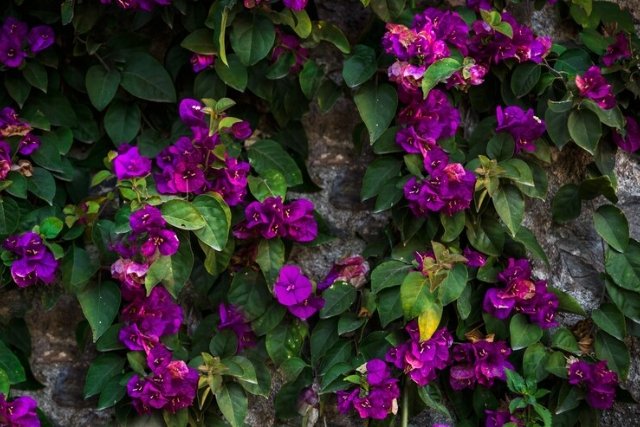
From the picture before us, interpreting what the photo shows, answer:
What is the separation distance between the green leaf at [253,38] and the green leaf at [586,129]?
591 millimetres

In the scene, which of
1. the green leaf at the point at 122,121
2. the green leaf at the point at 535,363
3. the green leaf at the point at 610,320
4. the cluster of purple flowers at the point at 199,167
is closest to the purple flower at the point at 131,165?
the cluster of purple flowers at the point at 199,167

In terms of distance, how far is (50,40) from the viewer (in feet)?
5.99

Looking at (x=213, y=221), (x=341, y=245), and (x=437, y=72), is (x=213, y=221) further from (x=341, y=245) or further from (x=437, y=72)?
(x=437, y=72)

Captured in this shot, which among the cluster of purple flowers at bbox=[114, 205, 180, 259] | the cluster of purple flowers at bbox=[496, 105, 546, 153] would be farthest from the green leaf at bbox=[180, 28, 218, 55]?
the cluster of purple flowers at bbox=[496, 105, 546, 153]

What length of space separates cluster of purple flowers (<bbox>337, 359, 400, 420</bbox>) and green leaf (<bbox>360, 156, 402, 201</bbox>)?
33 centimetres

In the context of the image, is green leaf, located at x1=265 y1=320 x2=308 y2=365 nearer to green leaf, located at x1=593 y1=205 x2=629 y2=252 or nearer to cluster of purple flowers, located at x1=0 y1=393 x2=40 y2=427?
cluster of purple flowers, located at x1=0 y1=393 x2=40 y2=427

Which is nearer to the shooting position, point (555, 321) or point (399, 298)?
point (399, 298)

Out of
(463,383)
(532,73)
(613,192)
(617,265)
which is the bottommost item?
(463,383)

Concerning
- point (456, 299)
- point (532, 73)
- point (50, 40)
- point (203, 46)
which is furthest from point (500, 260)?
point (50, 40)

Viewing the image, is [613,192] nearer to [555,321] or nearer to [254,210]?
[555,321]

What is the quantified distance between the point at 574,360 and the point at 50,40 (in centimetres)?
117

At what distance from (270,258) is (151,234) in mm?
260

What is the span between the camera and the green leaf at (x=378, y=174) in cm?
184

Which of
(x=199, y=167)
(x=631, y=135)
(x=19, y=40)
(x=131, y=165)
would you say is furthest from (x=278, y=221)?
(x=631, y=135)
